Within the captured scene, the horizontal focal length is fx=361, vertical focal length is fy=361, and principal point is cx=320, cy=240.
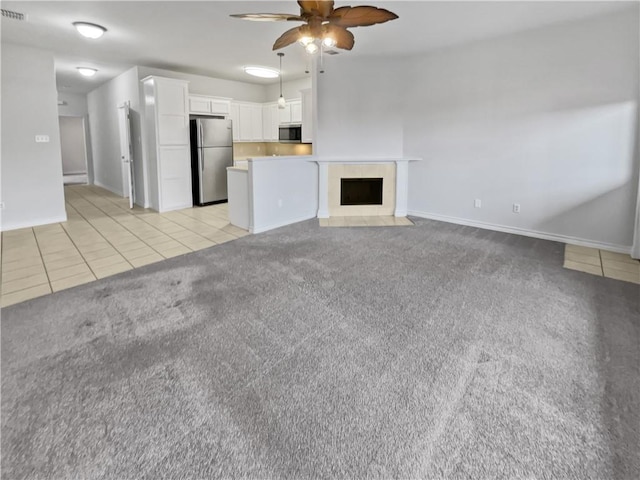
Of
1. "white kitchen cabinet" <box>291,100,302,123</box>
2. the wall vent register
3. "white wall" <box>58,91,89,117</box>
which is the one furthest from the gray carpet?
"white wall" <box>58,91,89,117</box>

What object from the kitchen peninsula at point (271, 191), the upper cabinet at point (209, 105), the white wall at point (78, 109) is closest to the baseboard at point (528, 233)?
the kitchen peninsula at point (271, 191)

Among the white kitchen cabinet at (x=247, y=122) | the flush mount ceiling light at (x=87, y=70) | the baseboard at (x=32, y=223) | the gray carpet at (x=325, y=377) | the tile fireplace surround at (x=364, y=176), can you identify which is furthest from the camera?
the white kitchen cabinet at (x=247, y=122)

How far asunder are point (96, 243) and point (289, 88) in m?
5.34

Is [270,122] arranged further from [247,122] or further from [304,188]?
[304,188]

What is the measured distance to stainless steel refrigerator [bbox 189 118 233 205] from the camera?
A: 7004 mm

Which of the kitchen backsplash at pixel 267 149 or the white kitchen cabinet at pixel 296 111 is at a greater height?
the white kitchen cabinet at pixel 296 111

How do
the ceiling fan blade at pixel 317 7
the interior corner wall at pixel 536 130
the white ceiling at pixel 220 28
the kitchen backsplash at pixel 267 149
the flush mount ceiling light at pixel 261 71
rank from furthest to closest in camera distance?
the kitchen backsplash at pixel 267 149 < the flush mount ceiling light at pixel 261 71 < the interior corner wall at pixel 536 130 < the white ceiling at pixel 220 28 < the ceiling fan blade at pixel 317 7

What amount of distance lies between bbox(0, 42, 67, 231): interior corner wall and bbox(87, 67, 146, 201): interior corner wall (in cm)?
146

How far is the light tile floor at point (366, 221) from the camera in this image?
18.6ft

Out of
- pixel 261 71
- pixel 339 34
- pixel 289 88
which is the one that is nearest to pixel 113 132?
pixel 261 71

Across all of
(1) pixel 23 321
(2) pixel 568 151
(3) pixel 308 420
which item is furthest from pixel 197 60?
(3) pixel 308 420

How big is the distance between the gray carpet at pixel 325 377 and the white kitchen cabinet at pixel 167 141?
3559mm

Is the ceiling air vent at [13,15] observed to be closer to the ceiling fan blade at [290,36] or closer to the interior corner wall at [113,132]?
the interior corner wall at [113,132]

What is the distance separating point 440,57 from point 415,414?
5414 millimetres
